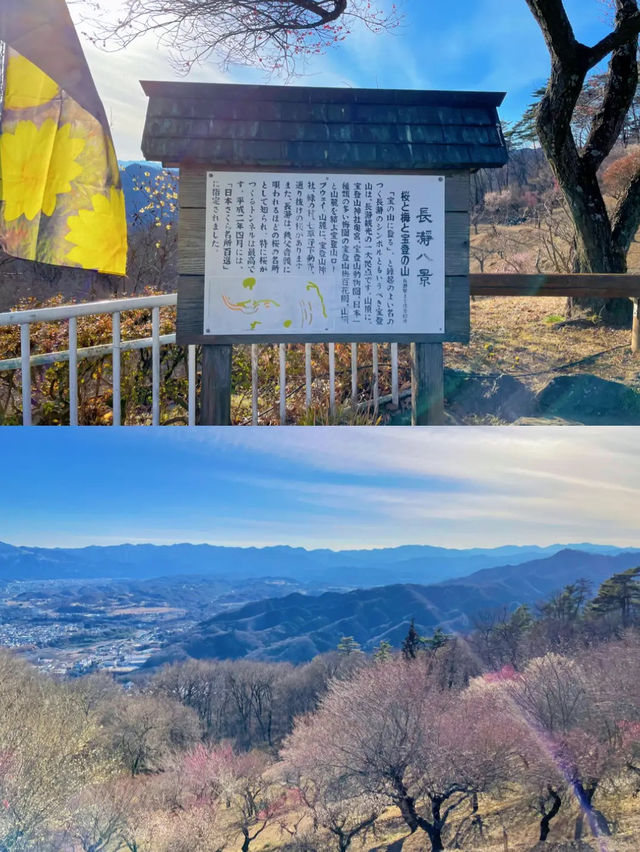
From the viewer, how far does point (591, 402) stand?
4312 millimetres

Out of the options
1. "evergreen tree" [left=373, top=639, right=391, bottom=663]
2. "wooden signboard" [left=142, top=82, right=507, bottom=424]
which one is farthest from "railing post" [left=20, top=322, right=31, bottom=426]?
"evergreen tree" [left=373, top=639, right=391, bottom=663]

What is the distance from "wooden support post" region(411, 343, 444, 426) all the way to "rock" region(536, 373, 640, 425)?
1190mm

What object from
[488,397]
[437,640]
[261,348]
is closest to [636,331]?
[488,397]

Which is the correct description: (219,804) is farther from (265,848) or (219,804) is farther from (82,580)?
(82,580)

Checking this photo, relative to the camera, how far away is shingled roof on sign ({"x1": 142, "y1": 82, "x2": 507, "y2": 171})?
3131 millimetres

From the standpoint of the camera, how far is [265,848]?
73.8 inches

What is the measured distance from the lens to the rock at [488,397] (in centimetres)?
457

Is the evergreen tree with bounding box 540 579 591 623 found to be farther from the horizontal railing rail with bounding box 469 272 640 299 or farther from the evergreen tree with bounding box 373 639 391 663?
the horizontal railing rail with bounding box 469 272 640 299

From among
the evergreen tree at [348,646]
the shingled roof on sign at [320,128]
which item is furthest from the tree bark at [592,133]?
the evergreen tree at [348,646]

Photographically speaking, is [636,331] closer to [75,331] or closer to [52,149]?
[75,331]

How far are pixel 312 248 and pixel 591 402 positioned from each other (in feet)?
6.86

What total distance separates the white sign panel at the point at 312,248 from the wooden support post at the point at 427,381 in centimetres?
27

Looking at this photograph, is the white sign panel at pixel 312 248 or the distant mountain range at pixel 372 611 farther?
the white sign panel at pixel 312 248

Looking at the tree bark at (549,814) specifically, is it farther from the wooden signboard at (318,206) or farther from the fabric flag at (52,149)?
the fabric flag at (52,149)
